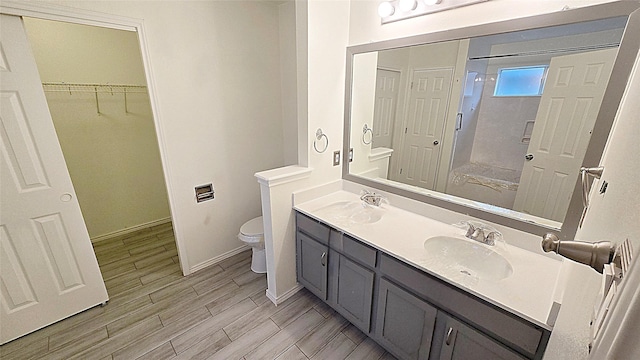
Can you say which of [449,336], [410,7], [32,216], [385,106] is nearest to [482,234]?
[449,336]

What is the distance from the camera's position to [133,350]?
5.54 ft

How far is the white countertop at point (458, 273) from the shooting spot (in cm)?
104

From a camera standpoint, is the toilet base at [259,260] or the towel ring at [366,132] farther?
the toilet base at [259,260]

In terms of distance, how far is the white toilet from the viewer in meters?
2.30

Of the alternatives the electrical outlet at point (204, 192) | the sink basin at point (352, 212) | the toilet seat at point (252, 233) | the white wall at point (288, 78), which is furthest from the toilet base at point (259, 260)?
the white wall at point (288, 78)

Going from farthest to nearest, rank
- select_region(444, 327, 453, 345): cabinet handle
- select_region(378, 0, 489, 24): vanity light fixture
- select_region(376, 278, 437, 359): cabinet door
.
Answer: select_region(378, 0, 489, 24): vanity light fixture < select_region(376, 278, 437, 359): cabinet door < select_region(444, 327, 453, 345): cabinet handle

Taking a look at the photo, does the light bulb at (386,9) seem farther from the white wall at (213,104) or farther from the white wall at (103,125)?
the white wall at (103,125)

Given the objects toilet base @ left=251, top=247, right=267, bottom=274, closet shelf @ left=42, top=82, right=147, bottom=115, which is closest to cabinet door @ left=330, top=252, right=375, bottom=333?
toilet base @ left=251, top=247, right=267, bottom=274

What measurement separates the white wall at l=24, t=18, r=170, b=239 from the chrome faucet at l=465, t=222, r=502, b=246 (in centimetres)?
334

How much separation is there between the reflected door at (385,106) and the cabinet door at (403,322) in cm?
105

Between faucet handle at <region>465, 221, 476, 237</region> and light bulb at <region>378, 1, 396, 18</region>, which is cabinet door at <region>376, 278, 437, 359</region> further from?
light bulb at <region>378, 1, 396, 18</region>

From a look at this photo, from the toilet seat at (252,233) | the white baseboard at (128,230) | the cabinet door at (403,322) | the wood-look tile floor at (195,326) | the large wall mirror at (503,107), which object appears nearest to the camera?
the large wall mirror at (503,107)

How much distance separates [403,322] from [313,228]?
80 cm

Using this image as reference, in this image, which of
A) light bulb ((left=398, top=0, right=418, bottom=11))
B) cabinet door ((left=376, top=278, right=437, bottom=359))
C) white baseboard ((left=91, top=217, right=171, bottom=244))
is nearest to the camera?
cabinet door ((left=376, top=278, right=437, bottom=359))
